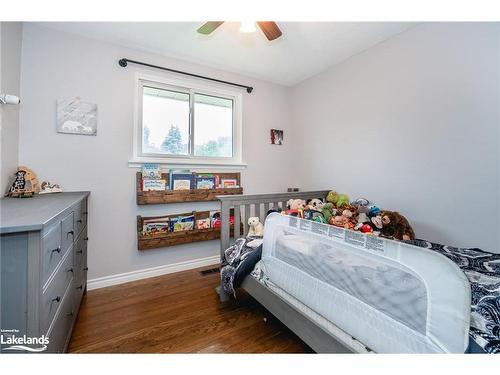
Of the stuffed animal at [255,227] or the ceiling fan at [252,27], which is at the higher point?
the ceiling fan at [252,27]

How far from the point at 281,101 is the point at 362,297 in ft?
9.22

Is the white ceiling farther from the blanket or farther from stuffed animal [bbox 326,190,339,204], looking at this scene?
the blanket

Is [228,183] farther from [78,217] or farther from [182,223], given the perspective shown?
[78,217]

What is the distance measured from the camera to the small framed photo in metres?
3.06

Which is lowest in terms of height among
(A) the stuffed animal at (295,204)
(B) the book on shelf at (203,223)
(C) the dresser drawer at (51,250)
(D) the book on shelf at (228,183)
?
(B) the book on shelf at (203,223)

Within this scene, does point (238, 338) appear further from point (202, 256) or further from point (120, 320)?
point (202, 256)

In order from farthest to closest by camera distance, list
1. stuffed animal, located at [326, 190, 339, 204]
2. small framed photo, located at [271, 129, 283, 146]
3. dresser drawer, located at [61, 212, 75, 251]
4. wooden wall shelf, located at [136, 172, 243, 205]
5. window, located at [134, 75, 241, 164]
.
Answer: small framed photo, located at [271, 129, 283, 146]
stuffed animal, located at [326, 190, 339, 204]
window, located at [134, 75, 241, 164]
wooden wall shelf, located at [136, 172, 243, 205]
dresser drawer, located at [61, 212, 75, 251]

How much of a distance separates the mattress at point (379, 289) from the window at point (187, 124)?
173 centimetres

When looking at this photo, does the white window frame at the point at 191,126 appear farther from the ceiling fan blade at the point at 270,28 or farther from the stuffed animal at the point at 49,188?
the ceiling fan blade at the point at 270,28

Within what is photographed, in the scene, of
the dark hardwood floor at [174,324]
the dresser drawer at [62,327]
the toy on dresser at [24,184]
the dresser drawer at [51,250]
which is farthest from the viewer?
the toy on dresser at [24,184]

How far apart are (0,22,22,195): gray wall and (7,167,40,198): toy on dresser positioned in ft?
0.16

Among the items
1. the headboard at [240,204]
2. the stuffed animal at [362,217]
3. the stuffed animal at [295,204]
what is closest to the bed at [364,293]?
the headboard at [240,204]

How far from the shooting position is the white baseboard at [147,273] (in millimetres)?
2059

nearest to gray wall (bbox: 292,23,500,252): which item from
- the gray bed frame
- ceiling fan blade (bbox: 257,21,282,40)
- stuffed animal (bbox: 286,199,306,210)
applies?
stuffed animal (bbox: 286,199,306,210)
